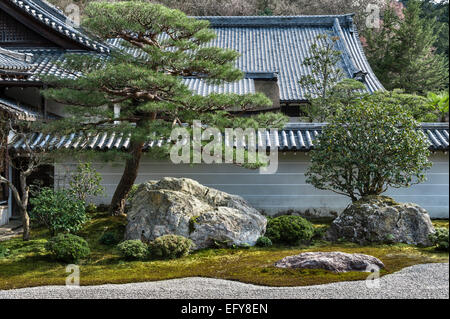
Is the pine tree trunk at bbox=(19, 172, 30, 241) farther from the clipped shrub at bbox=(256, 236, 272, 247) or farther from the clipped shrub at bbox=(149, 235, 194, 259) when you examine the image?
the clipped shrub at bbox=(256, 236, 272, 247)

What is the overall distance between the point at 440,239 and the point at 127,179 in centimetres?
646

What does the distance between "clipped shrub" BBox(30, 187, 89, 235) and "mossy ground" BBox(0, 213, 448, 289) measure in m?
0.38

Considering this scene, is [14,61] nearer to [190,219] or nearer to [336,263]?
[190,219]

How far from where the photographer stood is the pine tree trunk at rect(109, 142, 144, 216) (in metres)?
9.66

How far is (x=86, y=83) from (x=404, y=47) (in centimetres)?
1611

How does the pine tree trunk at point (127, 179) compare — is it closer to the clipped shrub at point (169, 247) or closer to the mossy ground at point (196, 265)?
the mossy ground at point (196, 265)

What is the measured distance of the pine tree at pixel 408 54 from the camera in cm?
1900

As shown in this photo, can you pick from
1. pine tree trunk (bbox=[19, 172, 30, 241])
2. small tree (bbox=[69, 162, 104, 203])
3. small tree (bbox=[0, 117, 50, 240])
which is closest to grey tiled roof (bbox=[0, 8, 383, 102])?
small tree (bbox=[69, 162, 104, 203])

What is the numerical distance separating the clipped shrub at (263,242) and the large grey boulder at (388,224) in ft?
5.11

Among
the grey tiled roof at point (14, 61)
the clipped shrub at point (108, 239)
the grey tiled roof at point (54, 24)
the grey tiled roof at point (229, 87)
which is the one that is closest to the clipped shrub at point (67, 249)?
the clipped shrub at point (108, 239)

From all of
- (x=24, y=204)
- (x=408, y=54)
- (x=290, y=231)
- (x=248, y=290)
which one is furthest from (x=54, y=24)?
(x=408, y=54)

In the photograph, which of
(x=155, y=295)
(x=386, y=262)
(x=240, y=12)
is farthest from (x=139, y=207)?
(x=240, y=12)

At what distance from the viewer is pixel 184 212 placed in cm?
817

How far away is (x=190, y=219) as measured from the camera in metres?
8.14
